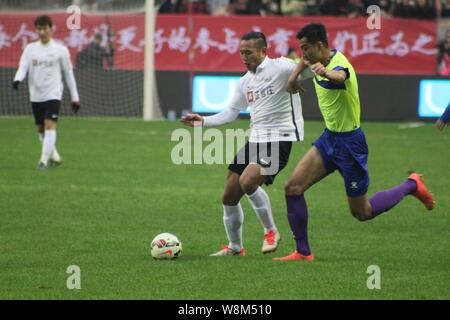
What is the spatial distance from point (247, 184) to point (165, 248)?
0.95 metres

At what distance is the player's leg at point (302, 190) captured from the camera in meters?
8.77

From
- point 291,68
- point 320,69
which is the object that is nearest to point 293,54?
point 291,68

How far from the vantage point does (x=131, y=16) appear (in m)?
25.3

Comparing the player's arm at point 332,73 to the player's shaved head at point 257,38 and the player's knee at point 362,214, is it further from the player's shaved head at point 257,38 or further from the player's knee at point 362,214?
the player's knee at point 362,214

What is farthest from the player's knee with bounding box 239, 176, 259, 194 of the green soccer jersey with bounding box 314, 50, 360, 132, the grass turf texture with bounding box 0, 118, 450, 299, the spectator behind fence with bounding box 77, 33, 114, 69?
the spectator behind fence with bounding box 77, 33, 114, 69

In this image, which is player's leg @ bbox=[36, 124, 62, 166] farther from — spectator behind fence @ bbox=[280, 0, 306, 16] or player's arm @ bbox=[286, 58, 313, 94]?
spectator behind fence @ bbox=[280, 0, 306, 16]

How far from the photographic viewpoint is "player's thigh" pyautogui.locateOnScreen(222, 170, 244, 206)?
9.18 metres

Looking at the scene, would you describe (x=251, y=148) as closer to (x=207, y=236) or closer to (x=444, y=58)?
(x=207, y=236)

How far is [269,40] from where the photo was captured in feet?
83.8

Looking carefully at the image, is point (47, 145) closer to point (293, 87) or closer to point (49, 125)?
point (49, 125)

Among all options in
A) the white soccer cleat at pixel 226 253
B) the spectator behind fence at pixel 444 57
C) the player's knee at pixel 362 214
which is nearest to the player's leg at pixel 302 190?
the player's knee at pixel 362 214

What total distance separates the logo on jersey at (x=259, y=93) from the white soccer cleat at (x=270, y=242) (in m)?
1.27

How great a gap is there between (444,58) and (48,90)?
12.4 meters
